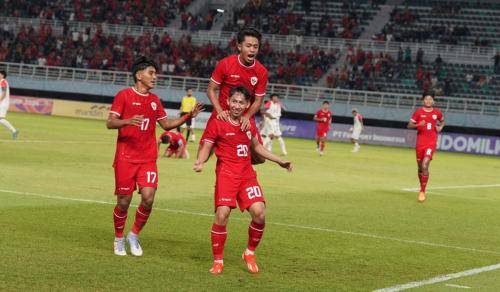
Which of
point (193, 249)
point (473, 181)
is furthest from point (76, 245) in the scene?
point (473, 181)

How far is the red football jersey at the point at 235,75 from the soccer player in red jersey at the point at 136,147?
0.99 metres

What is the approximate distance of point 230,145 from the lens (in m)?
11.0

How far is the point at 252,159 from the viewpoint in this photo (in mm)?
11430

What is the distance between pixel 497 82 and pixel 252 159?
44.9 m

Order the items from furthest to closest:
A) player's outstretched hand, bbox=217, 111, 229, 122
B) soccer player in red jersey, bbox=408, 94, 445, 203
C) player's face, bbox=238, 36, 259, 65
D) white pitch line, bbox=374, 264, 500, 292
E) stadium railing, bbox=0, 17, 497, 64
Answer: stadium railing, bbox=0, 17, 497, 64, soccer player in red jersey, bbox=408, 94, 445, 203, player's face, bbox=238, 36, 259, 65, player's outstretched hand, bbox=217, 111, 229, 122, white pitch line, bbox=374, 264, 500, 292

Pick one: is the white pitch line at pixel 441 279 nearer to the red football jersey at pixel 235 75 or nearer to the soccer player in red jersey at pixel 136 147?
the soccer player in red jersey at pixel 136 147

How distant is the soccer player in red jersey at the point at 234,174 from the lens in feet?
35.0

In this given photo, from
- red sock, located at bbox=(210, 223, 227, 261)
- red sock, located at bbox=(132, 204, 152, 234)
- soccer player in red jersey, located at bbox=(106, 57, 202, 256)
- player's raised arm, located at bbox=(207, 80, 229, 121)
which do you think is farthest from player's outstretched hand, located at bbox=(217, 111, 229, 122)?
red sock, located at bbox=(132, 204, 152, 234)

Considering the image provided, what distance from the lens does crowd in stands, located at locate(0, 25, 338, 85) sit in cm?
5888

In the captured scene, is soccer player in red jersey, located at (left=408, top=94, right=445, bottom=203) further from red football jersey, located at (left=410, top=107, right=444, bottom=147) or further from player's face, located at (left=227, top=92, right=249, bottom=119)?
player's face, located at (left=227, top=92, right=249, bottom=119)

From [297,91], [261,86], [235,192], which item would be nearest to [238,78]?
[261,86]

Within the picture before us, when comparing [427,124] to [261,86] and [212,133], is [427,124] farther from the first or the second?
[212,133]

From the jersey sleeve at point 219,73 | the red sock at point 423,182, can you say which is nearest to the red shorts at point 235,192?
the jersey sleeve at point 219,73

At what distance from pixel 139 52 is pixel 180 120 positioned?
175ft
